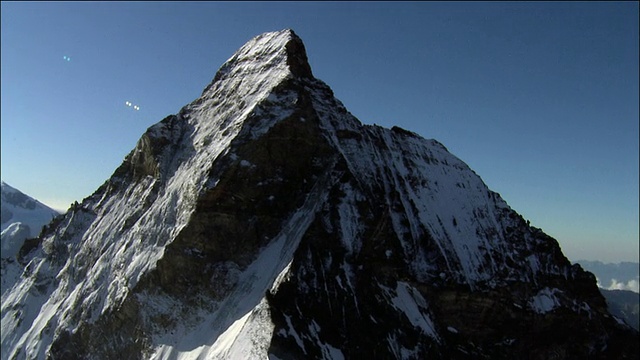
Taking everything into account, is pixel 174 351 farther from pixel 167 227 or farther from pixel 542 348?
pixel 542 348

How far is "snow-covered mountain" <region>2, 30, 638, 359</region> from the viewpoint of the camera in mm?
50719

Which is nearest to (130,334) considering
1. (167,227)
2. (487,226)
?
(167,227)

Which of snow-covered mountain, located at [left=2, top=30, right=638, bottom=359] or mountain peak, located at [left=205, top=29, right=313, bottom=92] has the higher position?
mountain peak, located at [left=205, top=29, right=313, bottom=92]

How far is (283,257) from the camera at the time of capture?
2092 inches

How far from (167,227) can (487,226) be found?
51772 millimetres

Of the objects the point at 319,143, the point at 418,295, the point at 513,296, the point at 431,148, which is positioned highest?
the point at 431,148

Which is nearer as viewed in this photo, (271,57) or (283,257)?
(283,257)

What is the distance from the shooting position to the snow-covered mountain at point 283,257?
5072cm

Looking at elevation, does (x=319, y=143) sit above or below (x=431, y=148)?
below

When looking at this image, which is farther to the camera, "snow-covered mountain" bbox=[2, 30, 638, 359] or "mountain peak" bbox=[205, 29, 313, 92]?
"mountain peak" bbox=[205, 29, 313, 92]

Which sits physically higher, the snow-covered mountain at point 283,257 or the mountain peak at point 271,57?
the mountain peak at point 271,57

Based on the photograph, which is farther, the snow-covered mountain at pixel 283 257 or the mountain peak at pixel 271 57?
the mountain peak at pixel 271 57

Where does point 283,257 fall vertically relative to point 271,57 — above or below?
below

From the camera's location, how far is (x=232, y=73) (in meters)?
77.9
